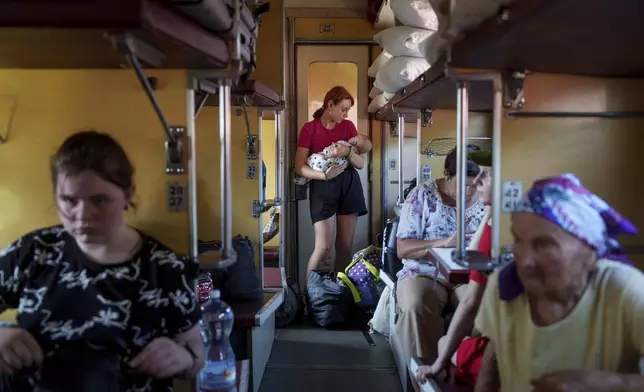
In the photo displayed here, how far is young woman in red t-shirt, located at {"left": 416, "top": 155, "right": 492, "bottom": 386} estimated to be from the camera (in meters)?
2.24

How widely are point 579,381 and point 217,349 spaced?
1520mm

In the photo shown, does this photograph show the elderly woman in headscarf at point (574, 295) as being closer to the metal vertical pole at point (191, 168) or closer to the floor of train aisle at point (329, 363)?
the metal vertical pole at point (191, 168)

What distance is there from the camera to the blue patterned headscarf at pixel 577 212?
4.52 ft

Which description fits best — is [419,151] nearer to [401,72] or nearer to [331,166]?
[401,72]

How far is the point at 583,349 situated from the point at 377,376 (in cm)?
223

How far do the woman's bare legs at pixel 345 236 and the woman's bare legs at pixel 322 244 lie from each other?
152 mm

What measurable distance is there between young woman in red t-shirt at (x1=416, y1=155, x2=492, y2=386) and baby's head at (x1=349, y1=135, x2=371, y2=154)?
2.36m

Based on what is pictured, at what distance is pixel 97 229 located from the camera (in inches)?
62.3

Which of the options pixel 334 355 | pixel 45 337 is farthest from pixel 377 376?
pixel 45 337

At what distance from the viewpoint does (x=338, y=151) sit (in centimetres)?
464

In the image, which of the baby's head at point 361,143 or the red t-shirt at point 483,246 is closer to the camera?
the red t-shirt at point 483,246

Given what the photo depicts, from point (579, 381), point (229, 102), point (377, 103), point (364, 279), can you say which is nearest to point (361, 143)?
point (377, 103)

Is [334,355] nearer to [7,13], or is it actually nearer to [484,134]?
[484,134]

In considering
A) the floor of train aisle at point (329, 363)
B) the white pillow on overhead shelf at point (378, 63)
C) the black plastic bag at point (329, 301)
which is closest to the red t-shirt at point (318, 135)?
the white pillow on overhead shelf at point (378, 63)
